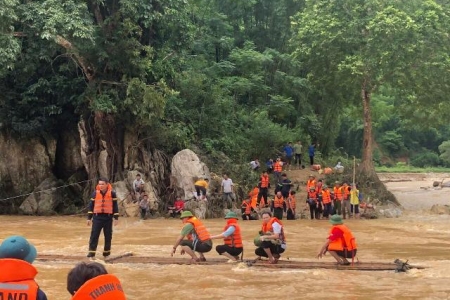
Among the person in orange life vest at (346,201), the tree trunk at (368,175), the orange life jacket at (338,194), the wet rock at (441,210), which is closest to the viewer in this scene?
the orange life jacket at (338,194)

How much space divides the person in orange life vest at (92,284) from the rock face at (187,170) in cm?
1916

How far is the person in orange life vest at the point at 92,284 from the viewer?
349 centimetres

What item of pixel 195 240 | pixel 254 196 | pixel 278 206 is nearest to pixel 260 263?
pixel 195 240

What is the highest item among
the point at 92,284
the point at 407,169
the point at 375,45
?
the point at 375,45

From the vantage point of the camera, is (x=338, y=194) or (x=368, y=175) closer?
(x=338, y=194)

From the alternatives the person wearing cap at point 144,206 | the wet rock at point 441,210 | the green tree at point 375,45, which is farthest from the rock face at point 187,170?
the wet rock at point 441,210

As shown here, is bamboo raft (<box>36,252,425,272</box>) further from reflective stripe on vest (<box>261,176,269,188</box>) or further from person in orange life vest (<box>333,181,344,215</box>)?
person in orange life vest (<box>333,181,344,215</box>)

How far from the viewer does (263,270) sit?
10586 mm

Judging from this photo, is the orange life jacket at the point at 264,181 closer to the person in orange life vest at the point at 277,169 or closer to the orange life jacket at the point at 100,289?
the person in orange life vest at the point at 277,169

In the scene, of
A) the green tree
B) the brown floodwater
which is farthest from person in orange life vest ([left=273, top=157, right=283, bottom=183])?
the brown floodwater

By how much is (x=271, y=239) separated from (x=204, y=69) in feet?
63.3

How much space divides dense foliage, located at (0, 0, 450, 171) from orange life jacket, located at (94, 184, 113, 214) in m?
8.70

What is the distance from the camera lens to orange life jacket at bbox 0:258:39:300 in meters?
3.81

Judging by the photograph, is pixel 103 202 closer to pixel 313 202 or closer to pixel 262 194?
pixel 313 202
